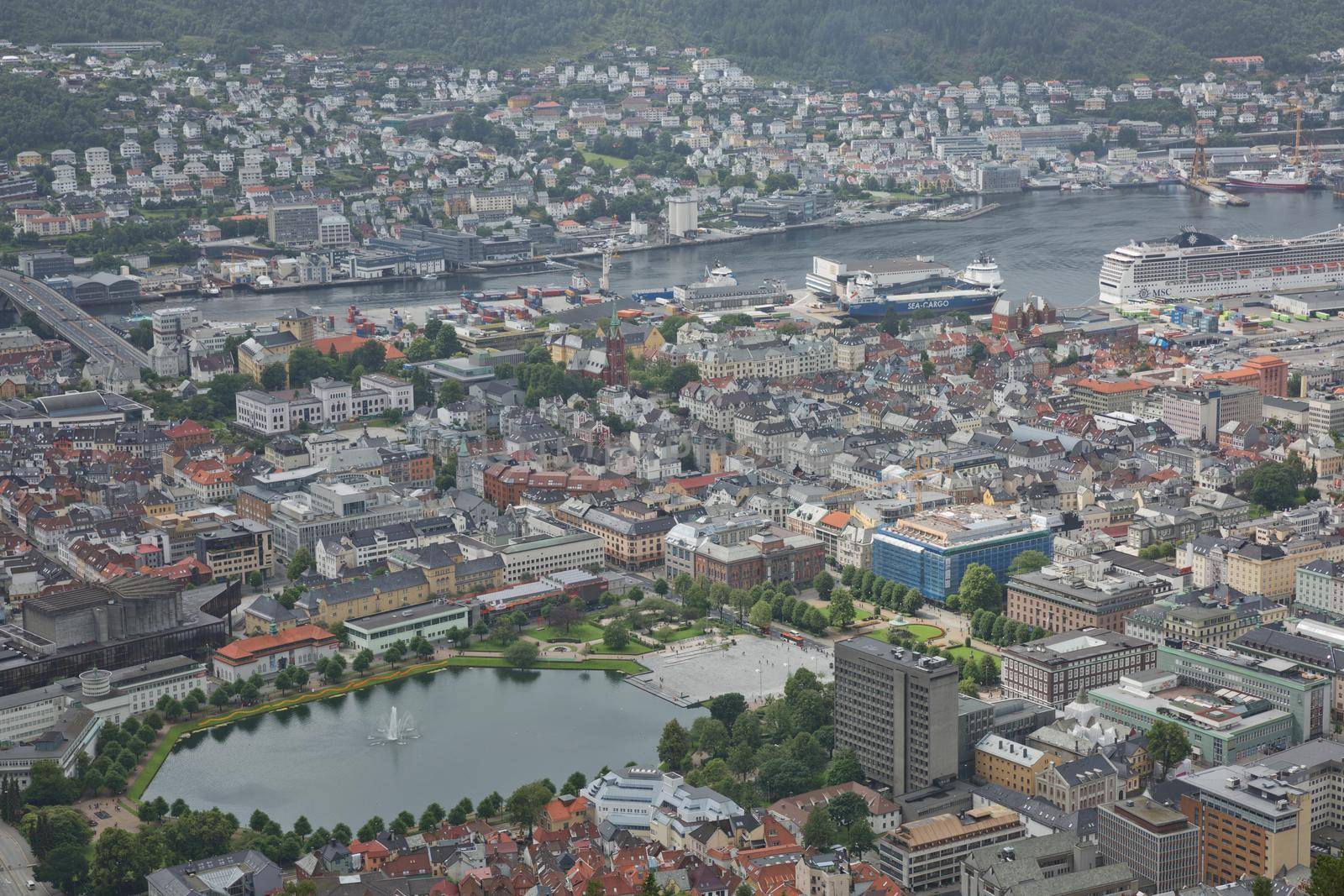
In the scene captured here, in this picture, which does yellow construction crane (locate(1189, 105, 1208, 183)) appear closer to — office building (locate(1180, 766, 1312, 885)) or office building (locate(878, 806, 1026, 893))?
office building (locate(1180, 766, 1312, 885))

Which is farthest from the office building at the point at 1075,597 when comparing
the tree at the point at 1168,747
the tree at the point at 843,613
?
the tree at the point at 1168,747

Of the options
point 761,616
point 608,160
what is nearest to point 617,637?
point 761,616

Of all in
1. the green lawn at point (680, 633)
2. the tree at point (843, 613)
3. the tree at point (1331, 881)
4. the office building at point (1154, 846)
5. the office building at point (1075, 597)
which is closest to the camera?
the tree at point (1331, 881)

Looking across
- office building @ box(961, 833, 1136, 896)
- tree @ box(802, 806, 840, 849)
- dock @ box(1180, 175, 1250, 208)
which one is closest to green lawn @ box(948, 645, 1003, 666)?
tree @ box(802, 806, 840, 849)

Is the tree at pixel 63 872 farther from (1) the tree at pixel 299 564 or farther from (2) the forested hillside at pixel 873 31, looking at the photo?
(2) the forested hillside at pixel 873 31

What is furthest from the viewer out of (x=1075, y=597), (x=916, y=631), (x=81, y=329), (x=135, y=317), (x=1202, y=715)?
(x=135, y=317)

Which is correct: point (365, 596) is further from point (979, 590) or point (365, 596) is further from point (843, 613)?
point (979, 590)
